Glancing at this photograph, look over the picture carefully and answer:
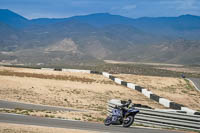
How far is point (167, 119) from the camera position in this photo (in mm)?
22031

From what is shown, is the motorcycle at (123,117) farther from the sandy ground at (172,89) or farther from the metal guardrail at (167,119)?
the sandy ground at (172,89)

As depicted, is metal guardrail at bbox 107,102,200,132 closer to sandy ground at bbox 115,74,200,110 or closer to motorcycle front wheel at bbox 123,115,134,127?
motorcycle front wheel at bbox 123,115,134,127

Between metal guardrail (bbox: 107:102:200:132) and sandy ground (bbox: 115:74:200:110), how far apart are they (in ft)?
58.0

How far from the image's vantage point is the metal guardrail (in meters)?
21.1

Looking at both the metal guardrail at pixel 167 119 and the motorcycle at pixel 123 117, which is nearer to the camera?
the motorcycle at pixel 123 117

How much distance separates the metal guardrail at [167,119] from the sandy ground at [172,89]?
17.7 metres

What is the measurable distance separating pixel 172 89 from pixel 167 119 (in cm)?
3449

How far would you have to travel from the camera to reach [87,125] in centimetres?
2086

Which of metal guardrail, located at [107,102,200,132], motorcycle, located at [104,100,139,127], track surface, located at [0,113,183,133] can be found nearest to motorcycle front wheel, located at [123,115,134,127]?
motorcycle, located at [104,100,139,127]

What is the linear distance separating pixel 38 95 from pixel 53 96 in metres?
1.35

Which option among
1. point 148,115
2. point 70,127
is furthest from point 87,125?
point 148,115

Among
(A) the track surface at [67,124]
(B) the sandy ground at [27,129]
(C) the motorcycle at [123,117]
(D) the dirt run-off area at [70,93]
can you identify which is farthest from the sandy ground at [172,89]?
(B) the sandy ground at [27,129]

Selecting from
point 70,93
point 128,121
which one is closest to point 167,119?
point 128,121

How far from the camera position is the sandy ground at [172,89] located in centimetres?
4469
